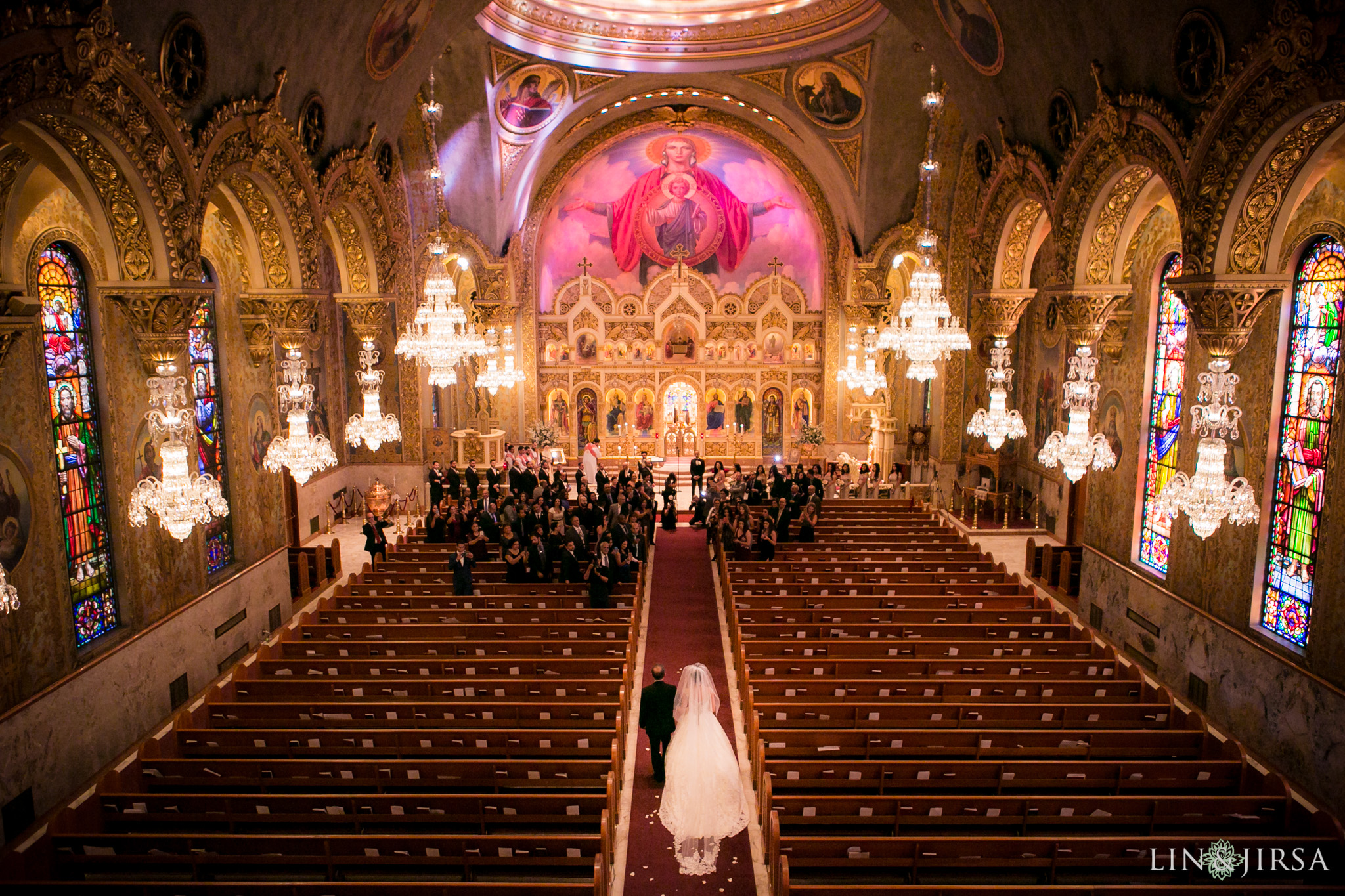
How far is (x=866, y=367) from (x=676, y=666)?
45.0 feet

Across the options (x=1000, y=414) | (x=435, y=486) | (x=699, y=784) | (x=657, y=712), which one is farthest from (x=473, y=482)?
(x=699, y=784)

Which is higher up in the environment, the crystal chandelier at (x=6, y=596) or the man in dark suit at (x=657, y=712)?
the crystal chandelier at (x=6, y=596)

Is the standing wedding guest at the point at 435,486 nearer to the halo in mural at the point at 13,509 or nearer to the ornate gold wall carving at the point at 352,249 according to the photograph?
the ornate gold wall carving at the point at 352,249

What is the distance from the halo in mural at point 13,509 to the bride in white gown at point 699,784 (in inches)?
291

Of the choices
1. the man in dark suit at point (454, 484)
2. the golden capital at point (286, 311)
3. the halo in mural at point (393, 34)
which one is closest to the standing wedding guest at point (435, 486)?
the man in dark suit at point (454, 484)

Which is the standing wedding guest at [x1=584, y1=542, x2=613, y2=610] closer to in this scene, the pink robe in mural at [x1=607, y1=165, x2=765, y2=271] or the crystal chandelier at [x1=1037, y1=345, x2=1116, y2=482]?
the crystal chandelier at [x1=1037, y1=345, x2=1116, y2=482]

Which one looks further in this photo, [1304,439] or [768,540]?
[768,540]

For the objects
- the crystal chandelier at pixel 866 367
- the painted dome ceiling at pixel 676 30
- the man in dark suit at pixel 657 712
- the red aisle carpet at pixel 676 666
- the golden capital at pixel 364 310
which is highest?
the painted dome ceiling at pixel 676 30

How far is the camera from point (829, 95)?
22.4 metres

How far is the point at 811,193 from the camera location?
26594 mm

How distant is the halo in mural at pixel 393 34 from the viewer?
44.7 ft

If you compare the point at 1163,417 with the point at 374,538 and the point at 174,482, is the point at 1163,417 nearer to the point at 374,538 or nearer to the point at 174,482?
the point at 374,538

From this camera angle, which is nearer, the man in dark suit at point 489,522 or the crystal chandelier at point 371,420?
the crystal chandelier at point 371,420

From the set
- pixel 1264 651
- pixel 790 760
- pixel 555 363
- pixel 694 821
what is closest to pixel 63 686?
pixel 694 821
